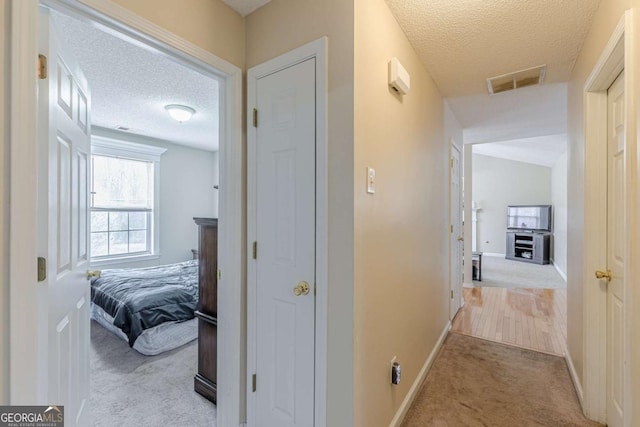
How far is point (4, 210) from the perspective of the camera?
0.83 metres

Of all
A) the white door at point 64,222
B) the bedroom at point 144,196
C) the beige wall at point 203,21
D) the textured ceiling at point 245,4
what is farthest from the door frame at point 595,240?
the white door at point 64,222

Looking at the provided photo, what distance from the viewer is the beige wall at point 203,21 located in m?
1.22

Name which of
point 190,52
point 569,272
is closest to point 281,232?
point 190,52

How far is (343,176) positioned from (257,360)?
1.14m

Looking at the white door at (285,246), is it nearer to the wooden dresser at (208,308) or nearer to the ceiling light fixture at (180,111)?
the wooden dresser at (208,308)

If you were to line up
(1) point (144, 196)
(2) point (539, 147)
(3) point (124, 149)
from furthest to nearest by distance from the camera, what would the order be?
(2) point (539, 147) < (1) point (144, 196) < (3) point (124, 149)

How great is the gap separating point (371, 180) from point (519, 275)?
6.30 meters

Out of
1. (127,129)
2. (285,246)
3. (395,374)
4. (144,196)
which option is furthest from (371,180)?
(144,196)

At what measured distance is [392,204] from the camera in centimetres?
164

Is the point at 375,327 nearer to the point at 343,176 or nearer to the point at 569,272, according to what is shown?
the point at 343,176

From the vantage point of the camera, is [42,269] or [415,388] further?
[415,388]

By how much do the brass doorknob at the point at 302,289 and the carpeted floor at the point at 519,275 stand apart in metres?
4.94

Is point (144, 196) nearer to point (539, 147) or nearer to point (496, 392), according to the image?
point (496, 392)

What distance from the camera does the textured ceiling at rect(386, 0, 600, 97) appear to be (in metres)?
1.59
